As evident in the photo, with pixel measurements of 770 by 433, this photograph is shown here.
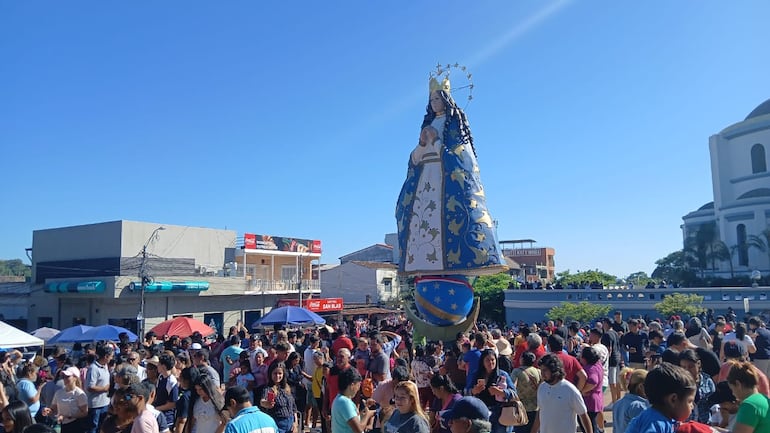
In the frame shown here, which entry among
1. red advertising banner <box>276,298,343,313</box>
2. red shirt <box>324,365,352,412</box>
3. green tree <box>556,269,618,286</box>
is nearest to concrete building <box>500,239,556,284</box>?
green tree <box>556,269,618,286</box>

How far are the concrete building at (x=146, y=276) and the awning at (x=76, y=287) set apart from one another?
0.05m

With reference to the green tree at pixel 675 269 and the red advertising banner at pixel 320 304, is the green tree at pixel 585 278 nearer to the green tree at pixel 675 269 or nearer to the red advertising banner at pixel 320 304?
the green tree at pixel 675 269

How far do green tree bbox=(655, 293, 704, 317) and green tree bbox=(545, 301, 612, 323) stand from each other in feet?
8.58

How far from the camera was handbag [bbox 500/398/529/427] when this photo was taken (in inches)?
221

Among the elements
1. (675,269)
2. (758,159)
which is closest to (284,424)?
(675,269)

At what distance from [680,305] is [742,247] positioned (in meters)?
23.1

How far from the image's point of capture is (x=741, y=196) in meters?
46.7

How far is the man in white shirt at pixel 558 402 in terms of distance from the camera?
557cm

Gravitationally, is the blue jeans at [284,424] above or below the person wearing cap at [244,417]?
below

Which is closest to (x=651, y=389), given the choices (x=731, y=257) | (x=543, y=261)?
(x=731, y=257)

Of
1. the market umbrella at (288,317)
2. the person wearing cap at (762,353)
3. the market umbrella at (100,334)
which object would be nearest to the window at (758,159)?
the market umbrella at (288,317)

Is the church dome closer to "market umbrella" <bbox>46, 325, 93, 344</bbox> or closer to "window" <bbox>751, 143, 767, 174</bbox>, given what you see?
"window" <bbox>751, 143, 767, 174</bbox>

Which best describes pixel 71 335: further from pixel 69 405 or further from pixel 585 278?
pixel 585 278

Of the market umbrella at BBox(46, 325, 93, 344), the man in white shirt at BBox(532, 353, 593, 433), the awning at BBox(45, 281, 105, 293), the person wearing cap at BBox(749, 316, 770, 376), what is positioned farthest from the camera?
the awning at BBox(45, 281, 105, 293)
